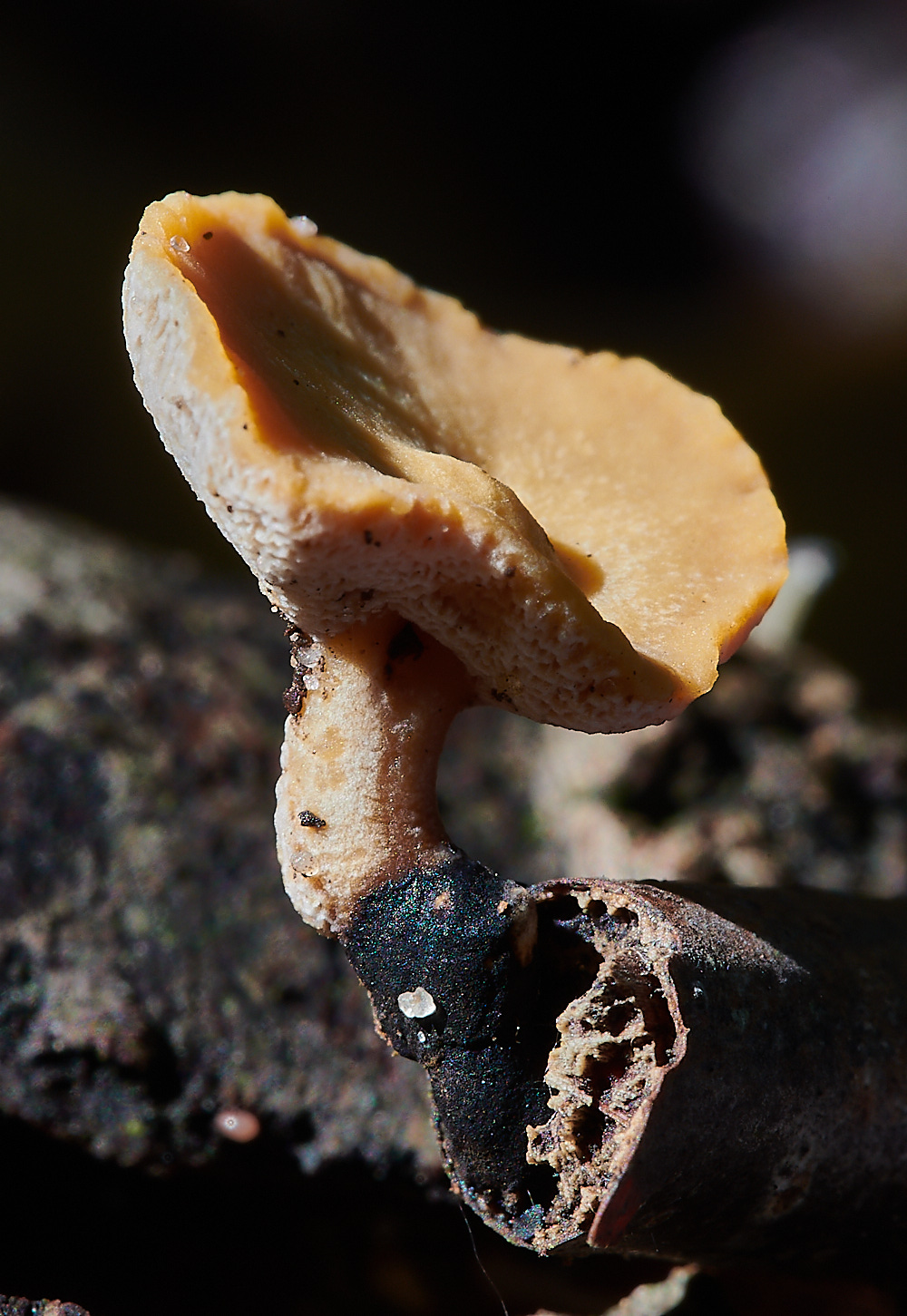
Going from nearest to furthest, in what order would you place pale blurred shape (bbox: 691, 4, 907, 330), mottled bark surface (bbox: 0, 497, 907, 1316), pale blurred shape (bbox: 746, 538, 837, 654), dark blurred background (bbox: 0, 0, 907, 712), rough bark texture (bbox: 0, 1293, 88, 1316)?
rough bark texture (bbox: 0, 1293, 88, 1316), mottled bark surface (bbox: 0, 497, 907, 1316), pale blurred shape (bbox: 746, 538, 837, 654), dark blurred background (bbox: 0, 0, 907, 712), pale blurred shape (bbox: 691, 4, 907, 330)

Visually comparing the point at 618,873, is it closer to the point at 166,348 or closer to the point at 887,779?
the point at 887,779

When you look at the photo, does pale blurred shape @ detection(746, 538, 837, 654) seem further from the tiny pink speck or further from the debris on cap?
the tiny pink speck

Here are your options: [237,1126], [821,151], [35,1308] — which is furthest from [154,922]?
[821,151]

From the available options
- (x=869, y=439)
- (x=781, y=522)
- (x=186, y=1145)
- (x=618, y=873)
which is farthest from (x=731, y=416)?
(x=186, y=1145)

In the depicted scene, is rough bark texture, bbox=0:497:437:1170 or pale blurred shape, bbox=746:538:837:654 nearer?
rough bark texture, bbox=0:497:437:1170

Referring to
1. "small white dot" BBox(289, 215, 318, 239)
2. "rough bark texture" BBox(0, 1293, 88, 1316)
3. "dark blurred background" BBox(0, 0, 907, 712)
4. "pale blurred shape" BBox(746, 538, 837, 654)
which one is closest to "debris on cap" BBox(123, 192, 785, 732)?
"small white dot" BBox(289, 215, 318, 239)

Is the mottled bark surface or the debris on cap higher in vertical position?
the debris on cap

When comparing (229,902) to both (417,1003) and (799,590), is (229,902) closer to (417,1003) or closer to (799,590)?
(417,1003)
